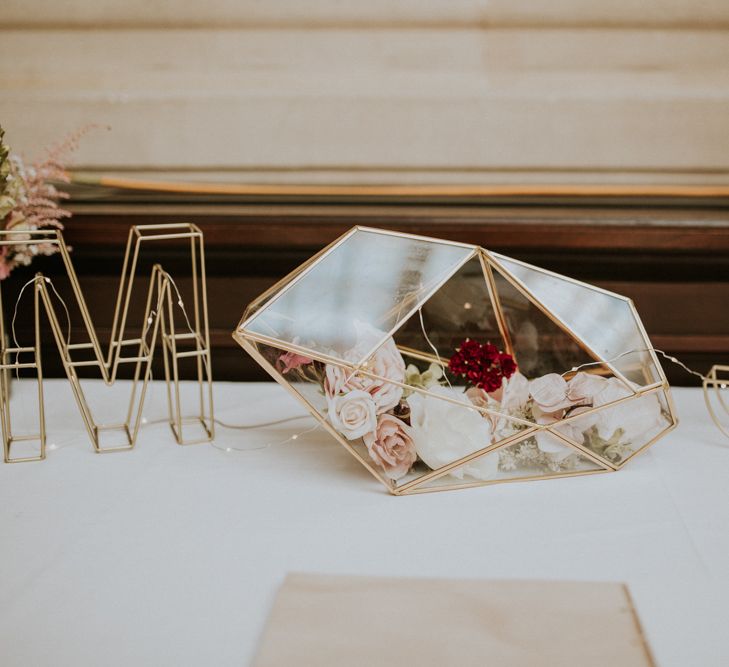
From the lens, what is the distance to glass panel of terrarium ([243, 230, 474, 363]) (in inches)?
30.8

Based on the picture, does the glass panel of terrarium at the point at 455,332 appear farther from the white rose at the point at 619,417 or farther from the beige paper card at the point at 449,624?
the beige paper card at the point at 449,624

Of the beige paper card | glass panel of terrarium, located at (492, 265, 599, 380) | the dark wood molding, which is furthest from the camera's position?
the dark wood molding

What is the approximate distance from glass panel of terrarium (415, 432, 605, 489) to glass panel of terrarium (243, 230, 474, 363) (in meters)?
0.17

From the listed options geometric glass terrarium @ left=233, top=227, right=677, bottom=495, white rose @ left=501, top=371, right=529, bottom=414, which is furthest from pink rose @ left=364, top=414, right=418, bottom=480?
white rose @ left=501, top=371, right=529, bottom=414

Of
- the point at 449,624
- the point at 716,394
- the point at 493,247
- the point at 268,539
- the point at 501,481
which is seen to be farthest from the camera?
the point at 493,247

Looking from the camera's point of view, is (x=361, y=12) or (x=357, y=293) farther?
(x=361, y=12)

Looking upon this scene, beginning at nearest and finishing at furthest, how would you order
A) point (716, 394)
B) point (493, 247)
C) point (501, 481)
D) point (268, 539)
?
point (268, 539) → point (501, 481) → point (716, 394) → point (493, 247)

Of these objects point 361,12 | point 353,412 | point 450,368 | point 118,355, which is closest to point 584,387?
point 450,368

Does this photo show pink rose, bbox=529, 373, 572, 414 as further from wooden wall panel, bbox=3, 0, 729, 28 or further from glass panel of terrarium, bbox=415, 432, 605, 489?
wooden wall panel, bbox=3, 0, 729, 28

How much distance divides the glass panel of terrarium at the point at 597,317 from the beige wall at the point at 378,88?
39 cm

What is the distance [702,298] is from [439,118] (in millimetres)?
478

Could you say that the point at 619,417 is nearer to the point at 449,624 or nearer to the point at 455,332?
the point at 455,332

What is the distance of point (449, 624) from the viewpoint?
592 mm

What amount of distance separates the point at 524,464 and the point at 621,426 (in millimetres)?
111
